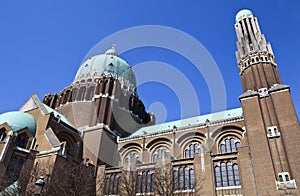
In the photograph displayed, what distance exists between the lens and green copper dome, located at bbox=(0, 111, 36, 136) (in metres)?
29.7

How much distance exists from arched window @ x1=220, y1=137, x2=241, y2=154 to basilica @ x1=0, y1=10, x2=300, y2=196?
0.14 m

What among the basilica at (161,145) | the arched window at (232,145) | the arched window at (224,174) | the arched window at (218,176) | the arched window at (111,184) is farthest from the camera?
the arched window at (232,145)

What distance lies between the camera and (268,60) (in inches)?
1281

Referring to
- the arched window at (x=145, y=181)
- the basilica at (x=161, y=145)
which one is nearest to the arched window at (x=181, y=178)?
the basilica at (x=161, y=145)

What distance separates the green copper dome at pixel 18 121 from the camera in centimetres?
2973

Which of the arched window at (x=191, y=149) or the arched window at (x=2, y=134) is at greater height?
the arched window at (x=191, y=149)

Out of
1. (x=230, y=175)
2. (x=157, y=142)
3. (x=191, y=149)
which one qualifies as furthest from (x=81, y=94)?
(x=230, y=175)

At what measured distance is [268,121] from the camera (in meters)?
26.7

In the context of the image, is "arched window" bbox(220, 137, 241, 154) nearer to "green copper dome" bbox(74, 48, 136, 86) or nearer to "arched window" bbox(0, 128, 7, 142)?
"green copper dome" bbox(74, 48, 136, 86)

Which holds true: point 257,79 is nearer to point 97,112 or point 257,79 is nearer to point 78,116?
point 97,112

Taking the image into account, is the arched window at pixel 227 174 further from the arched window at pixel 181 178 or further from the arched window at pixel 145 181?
the arched window at pixel 145 181

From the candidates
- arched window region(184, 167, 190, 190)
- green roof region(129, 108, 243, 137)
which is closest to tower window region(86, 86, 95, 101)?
green roof region(129, 108, 243, 137)

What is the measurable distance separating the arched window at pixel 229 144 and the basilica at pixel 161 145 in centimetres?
14

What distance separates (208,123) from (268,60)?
11.8 meters
